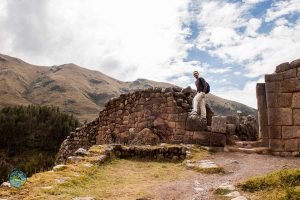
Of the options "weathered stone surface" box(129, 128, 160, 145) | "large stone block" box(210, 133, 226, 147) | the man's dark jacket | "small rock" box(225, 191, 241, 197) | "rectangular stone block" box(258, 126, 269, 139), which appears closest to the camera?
"small rock" box(225, 191, 241, 197)

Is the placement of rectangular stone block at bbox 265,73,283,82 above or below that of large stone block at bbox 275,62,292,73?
below

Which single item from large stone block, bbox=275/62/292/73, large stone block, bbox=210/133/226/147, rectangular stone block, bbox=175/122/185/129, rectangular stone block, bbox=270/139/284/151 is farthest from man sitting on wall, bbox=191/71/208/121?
large stone block, bbox=275/62/292/73

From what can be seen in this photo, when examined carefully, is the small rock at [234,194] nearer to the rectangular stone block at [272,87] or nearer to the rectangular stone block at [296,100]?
the rectangular stone block at [296,100]

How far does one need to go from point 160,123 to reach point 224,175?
770 cm

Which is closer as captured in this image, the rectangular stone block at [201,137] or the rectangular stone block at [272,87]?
the rectangular stone block at [272,87]

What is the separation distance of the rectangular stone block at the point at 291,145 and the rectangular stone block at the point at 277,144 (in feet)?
0.50

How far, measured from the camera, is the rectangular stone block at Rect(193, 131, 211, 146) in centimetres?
1445

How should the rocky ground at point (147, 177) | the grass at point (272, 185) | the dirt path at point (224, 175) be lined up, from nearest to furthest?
the grass at point (272, 185) → the rocky ground at point (147, 177) → the dirt path at point (224, 175)

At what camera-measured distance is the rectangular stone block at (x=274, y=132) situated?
42.9 ft

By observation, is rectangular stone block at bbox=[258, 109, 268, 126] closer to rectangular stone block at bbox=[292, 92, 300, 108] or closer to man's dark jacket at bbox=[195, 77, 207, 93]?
rectangular stone block at bbox=[292, 92, 300, 108]

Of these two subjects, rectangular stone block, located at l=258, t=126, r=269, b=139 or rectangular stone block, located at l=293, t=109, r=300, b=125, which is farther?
rectangular stone block, located at l=258, t=126, r=269, b=139

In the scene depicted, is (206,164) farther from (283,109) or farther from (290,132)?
(283,109)

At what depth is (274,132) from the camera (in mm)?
13188

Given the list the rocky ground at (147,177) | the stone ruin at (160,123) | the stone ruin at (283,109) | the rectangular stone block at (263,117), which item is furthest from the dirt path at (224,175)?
the stone ruin at (160,123)
